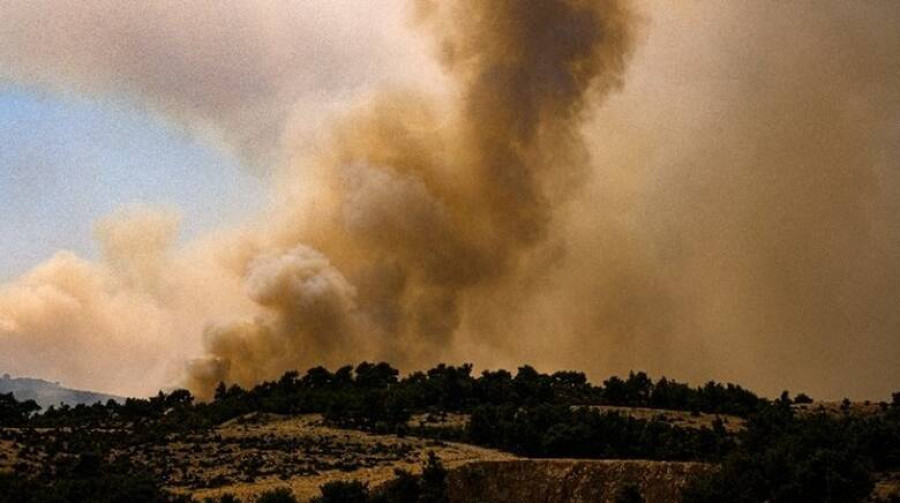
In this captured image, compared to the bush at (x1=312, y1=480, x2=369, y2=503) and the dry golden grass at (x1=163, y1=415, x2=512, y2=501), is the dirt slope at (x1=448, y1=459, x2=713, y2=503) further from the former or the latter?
the bush at (x1=312, y1=480, x2=369, y2=503)

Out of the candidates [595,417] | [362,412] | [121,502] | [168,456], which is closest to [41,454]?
[168,456]

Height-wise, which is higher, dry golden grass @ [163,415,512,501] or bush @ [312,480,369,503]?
dry golden grass @ [163,415,512,501]

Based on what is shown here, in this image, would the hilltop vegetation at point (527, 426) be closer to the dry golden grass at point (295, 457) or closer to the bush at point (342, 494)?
the bush at point (342, 494)

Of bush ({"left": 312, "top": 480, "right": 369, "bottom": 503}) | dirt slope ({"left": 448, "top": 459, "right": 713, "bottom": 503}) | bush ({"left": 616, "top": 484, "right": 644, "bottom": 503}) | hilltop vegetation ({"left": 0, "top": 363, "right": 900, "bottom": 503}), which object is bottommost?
bush ({"left": 312, "top": 480, "right": 369, "bottom": 503})

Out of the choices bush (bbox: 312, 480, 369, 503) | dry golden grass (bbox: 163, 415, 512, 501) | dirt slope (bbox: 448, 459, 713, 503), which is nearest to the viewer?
bush (bbox: 312, 480, 369, 503)

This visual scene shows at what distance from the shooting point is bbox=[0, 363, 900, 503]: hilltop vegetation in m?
51.9

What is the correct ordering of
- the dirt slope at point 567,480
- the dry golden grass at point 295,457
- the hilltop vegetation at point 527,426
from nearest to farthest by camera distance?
the hilltop vegetation at point 527,426
the dirt slope at point 567,480
the dry golden grass at point 295,457

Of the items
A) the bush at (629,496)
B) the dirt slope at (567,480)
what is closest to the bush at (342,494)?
the dirt slope at (567,480)

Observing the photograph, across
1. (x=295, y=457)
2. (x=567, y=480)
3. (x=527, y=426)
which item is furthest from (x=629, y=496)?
(x=295, y=457)

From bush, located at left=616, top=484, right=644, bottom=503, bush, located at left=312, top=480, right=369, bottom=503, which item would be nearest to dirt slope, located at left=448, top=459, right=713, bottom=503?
bush, located at left=616, top=484, right=644, bottom=503

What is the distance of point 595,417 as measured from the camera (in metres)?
72.8

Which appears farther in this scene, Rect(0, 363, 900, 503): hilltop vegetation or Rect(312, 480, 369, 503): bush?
Rect(0, 363, 900, 503): hilltop vegetation

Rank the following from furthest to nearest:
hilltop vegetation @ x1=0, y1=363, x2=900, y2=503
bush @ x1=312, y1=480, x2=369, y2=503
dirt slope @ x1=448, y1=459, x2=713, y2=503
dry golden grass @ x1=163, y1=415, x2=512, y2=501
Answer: dry golden grass @ x1=163, y1=415, x2=512, y2=501 < dirt slope @ x1=448, y1=459, x2=713, y2=503 < hilltop vegetation @ x1=0, y1=363, x2=900, y2=503 < bush @ x1=312, y1=480, x2=369, y2=503

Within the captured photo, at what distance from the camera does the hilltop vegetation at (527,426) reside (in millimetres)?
51938
